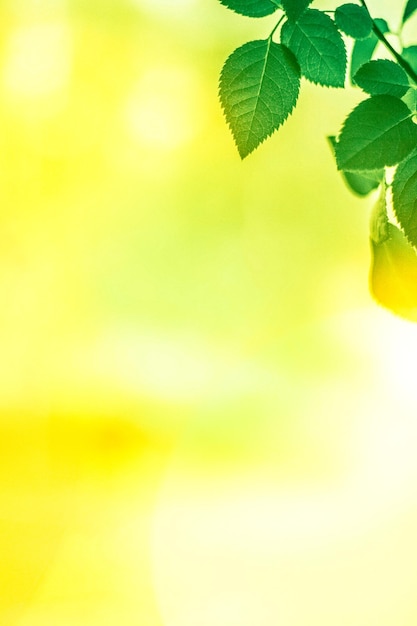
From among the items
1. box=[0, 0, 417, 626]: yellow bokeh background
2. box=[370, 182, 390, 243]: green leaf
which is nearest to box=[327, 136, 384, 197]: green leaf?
box=[370, 182, 390, 243]: green leaf

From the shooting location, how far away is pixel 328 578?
935mm

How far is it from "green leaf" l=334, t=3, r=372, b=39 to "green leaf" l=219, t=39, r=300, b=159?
0.04 metres

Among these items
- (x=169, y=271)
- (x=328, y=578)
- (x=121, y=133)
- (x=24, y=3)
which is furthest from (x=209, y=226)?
(x=328, y=578)

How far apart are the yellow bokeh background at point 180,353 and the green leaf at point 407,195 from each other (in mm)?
640

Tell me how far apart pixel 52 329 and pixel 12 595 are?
0.42m

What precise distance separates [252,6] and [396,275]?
0.56 feet

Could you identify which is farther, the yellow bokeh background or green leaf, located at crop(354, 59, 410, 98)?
the yellow bokeh background

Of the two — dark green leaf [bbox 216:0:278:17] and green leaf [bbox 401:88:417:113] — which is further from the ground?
dark green leaf [bbox 216:0:278:17]

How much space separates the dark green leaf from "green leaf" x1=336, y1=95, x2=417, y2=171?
0.08 meters

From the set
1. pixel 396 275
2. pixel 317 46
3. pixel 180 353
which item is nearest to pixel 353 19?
pixel 317 46

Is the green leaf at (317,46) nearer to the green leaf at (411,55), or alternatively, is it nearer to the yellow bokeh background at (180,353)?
the green leaf at (411,55)

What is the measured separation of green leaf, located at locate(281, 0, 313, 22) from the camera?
0.30 metres

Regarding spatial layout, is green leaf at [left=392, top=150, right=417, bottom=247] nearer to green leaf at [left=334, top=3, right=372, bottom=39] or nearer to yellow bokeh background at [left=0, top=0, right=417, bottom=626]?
green leaf at [left=334, top=3, right=372, bottom=39]

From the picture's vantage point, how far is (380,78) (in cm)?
31
